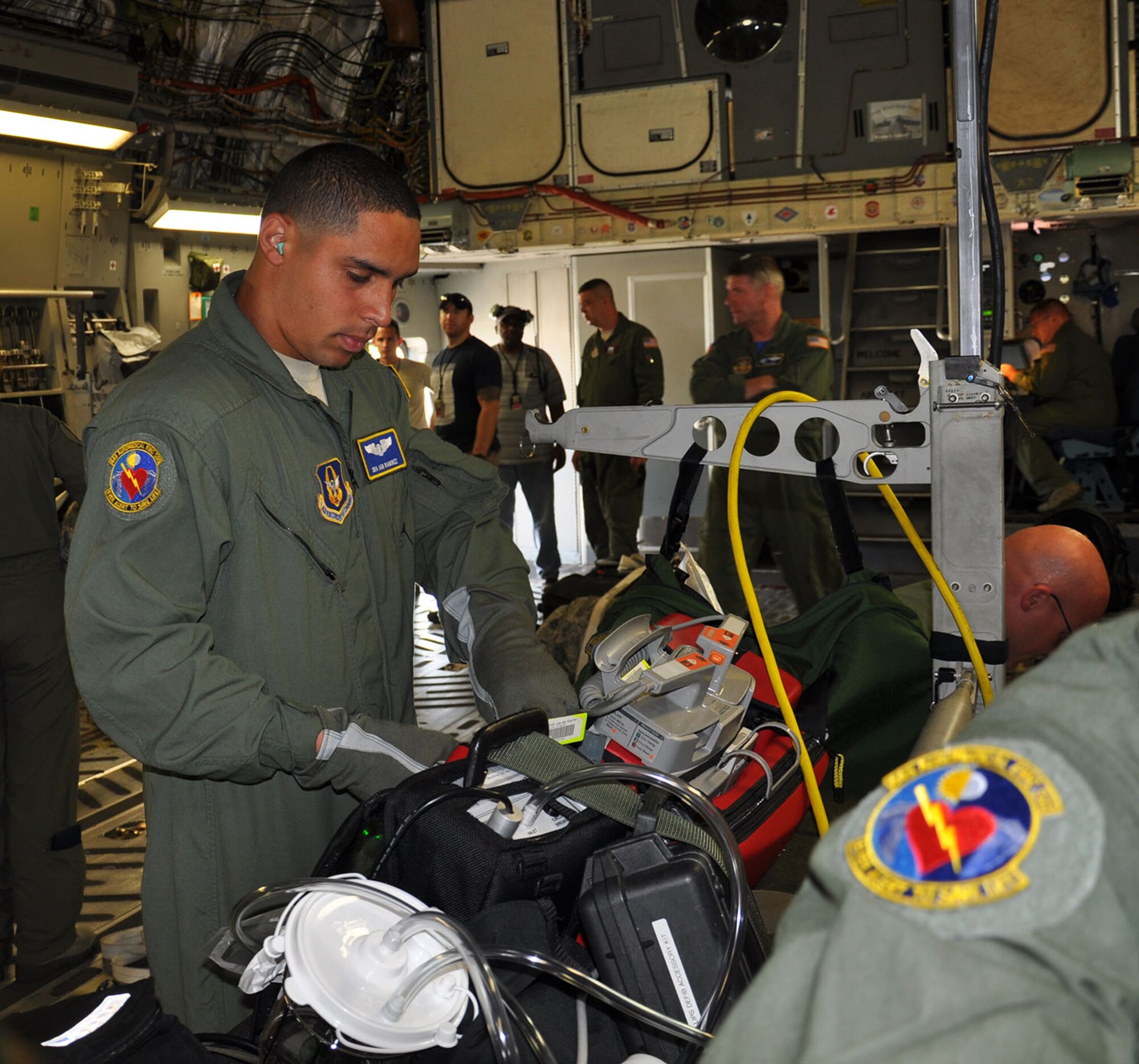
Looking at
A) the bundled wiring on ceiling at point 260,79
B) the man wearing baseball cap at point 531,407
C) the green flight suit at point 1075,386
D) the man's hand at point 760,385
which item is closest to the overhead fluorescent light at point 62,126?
the bundled wiring on ceiling at point 260,79

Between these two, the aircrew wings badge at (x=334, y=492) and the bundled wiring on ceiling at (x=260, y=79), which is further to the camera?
the bundled wiring on ceiling at (x=260, y=79)

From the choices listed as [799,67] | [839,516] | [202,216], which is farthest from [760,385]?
[202,216]

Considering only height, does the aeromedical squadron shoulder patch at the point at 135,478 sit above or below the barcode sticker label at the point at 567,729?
above

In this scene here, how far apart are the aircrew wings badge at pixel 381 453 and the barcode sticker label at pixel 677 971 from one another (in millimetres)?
1181

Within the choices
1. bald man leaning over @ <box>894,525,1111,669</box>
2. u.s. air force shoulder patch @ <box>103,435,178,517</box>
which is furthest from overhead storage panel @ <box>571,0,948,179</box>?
u.s. air force shoulder patch @ <box>103,435,178,517</box>

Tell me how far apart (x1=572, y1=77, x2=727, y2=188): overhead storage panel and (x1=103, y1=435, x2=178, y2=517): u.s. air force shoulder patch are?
5180 mm

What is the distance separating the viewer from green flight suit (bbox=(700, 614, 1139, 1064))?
61 centimetres

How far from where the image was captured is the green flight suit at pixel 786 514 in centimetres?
574

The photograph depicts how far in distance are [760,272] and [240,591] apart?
4702mm

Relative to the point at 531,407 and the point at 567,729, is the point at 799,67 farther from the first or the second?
the point at 567,729

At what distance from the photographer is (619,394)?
8.01m

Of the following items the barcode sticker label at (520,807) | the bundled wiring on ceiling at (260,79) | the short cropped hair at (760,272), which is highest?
the bundled wiring on ceiling at (260,79)

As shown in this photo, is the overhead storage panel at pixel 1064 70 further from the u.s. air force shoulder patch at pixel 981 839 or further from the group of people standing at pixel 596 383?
the u.s. air force shoulder patch at pixel 981 839

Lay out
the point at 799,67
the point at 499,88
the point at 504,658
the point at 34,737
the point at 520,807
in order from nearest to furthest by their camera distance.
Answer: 1. the point at 520,807
2. the point at 504,658
3. the point at 34,737
4. the point at 799,67
5. the point at 499,88
